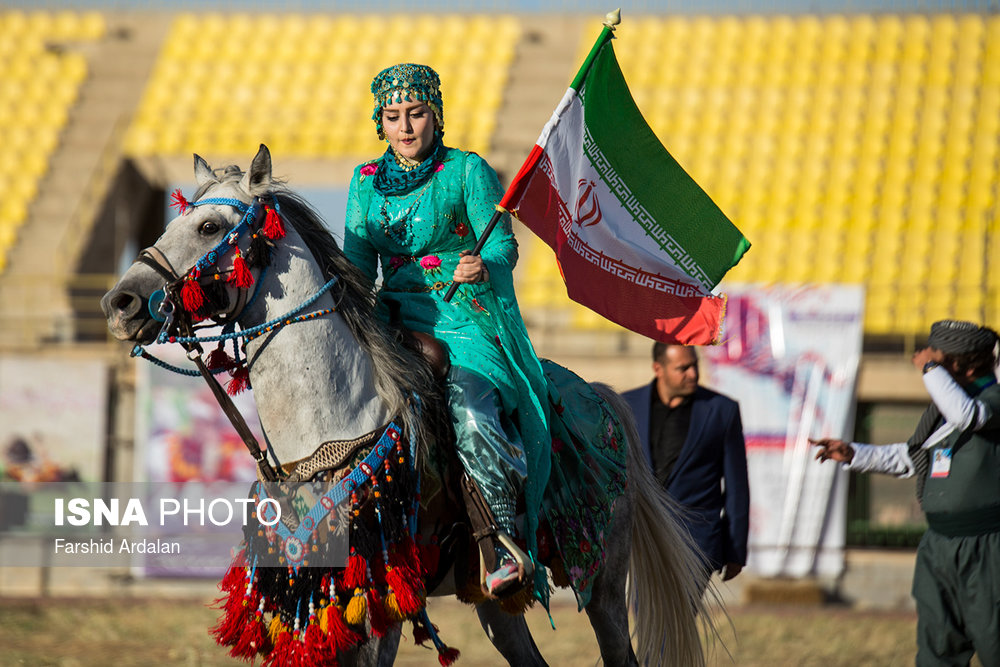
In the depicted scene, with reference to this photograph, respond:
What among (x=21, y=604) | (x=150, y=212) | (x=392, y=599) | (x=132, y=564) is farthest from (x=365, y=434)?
(x=150, y=212)

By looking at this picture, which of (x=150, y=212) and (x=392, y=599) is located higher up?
(x=150, y=212)

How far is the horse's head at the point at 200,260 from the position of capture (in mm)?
3516

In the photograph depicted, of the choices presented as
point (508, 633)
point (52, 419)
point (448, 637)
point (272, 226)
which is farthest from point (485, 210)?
point (52, 419)

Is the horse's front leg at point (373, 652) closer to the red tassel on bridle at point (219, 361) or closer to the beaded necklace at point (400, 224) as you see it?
the red tassel on bridle at point (219, 361)

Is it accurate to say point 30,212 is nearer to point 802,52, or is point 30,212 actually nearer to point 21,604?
point 21,604

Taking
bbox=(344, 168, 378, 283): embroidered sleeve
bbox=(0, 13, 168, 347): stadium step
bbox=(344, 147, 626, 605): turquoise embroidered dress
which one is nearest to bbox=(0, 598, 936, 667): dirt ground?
bbox=(344, 147, 626, 605): turquoise embroidered dress

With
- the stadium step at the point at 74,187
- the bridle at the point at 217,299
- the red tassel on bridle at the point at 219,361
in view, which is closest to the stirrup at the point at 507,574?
the bridle at the point at 217,299

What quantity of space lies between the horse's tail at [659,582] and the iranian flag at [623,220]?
25.3 inches

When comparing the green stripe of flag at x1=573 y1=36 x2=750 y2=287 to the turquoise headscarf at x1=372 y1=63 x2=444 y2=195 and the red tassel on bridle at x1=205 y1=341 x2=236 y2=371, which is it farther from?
the red tassel on bridle at x1=205 y1=341 x2=236 y2=371

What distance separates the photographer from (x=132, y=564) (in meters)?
11.6

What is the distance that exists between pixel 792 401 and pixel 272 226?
8459mm

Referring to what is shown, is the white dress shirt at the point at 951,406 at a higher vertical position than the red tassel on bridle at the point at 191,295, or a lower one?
lower

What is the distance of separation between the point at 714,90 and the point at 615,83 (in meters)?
13.0

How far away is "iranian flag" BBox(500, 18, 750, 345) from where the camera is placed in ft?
14.9
